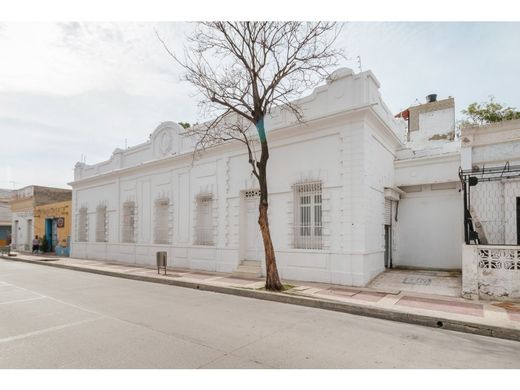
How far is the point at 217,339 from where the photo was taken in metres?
5.04

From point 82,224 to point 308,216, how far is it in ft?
56.7

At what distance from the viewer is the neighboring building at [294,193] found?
9648mm

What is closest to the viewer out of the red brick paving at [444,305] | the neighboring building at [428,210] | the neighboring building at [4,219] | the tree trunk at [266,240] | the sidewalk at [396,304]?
the sidewalk at [396,304]

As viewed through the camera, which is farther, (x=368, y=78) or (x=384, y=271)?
(x=384, y=271)

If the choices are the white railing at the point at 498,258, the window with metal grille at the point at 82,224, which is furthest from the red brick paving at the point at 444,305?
the window with metal grille at the point at 82,224

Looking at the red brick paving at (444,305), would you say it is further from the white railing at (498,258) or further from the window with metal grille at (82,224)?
the window with metal grille at (82,224)

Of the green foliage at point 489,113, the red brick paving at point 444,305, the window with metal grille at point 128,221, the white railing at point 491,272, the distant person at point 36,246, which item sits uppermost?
the green foliage at point 489,113

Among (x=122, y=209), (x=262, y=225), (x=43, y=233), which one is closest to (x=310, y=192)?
(x=262, y=225)

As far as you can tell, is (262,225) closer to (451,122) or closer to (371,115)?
(371,115)

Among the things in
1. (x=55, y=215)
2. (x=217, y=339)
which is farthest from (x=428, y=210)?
(x=55, y=215)

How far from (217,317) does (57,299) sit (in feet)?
15.2

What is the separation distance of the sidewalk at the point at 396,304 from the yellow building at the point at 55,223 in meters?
16.8

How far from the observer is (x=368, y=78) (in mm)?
9883

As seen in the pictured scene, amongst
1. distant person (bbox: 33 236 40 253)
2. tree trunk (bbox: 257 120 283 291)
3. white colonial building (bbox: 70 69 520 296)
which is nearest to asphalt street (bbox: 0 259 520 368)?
tree trunk (bbox: 257 120 283 291)
